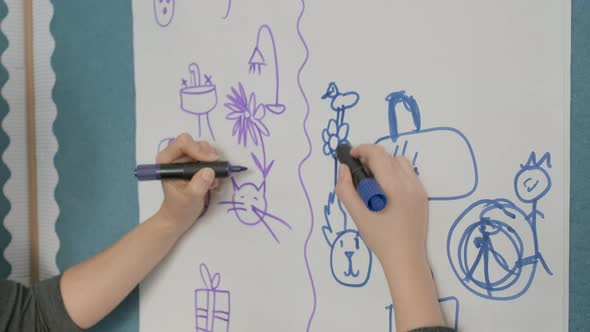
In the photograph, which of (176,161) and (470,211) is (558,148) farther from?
(176,161)

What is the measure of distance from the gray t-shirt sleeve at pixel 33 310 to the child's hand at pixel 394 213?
0.41m

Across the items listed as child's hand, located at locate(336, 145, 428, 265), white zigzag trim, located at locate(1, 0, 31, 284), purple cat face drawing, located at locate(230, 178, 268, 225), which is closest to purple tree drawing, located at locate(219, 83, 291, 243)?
purple cat face drawing, located at locate(230, 178, 268, 225)

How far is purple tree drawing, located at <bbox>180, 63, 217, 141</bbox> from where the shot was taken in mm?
595

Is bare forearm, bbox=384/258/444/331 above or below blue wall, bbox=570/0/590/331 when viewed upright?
below

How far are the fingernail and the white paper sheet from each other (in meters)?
0.04

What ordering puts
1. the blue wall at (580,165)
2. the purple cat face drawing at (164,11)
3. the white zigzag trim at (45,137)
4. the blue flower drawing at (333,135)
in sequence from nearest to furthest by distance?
the blue wall at (580,165), the blue flower drawing at (333,135), the purple cat face drawing at (164,11), the white zigzag trim at (45,137)

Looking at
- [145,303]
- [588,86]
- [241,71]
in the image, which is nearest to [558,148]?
[588,86]

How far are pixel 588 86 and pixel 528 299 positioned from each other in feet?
0.62

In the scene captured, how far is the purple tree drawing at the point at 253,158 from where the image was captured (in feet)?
1.84

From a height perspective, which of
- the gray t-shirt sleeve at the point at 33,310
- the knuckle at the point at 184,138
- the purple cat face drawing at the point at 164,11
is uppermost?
the purple cat face drawing at the point at 164,11

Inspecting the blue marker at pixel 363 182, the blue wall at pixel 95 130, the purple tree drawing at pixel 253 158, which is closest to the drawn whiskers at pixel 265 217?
the purple tree drawing at pixel 253 158

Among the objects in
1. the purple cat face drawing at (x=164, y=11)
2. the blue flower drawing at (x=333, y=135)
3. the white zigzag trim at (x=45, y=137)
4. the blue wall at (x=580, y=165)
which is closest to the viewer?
the blue wall at (x=580, y=165)

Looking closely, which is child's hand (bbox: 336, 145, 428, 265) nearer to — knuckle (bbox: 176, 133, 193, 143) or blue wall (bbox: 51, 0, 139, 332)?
knuckle (bbox: 176, 133, 193, 143)

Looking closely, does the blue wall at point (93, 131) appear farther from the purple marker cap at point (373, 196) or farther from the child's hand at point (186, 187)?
the purple marker cap at point (373, 196)
